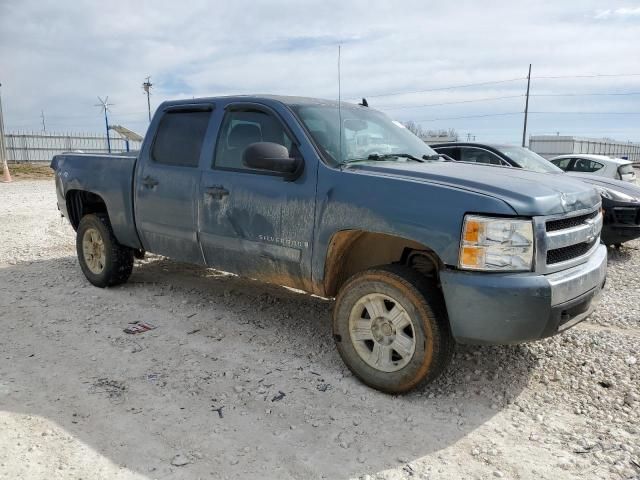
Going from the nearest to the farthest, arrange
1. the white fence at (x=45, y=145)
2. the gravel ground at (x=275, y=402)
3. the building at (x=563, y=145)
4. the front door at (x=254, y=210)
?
the gravel ground at (x=275, y=402) < the front door at (x=254, y=210) < the white fence at (x=45, y=145) < the building at (x=563, y=145)

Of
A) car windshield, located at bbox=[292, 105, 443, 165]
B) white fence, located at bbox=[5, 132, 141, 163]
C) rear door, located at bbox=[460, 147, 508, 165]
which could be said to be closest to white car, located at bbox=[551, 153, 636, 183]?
rear door, located at bbox=[460, 147, 508, 165]

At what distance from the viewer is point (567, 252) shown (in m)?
3.20

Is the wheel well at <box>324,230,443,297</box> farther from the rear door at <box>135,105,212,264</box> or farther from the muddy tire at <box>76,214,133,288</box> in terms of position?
the muddy tire at <box>76,214,133,288</box>

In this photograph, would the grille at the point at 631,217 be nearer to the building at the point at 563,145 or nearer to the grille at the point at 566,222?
the grille at the point at 566,222

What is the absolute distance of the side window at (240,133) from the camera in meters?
4.04

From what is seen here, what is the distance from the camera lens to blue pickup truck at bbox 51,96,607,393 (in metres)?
2.89

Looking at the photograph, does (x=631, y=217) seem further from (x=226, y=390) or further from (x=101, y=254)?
(x=101, y=254)

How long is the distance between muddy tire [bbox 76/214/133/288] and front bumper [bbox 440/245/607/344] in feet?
12.4

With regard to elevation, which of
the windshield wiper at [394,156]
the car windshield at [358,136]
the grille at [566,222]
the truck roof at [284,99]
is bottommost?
the grille at [566,222]

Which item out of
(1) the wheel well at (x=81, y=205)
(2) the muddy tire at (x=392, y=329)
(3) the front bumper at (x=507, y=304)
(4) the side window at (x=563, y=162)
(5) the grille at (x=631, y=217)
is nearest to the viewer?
(3) the front bumper at (x=507, y=304)

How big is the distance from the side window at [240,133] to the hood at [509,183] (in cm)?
82

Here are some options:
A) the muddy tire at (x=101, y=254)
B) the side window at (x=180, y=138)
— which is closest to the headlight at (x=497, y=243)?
the side window at (x=180, y=138)

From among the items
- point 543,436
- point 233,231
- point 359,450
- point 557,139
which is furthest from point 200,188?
point 557,139

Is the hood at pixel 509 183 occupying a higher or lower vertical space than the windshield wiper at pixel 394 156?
A: lower
